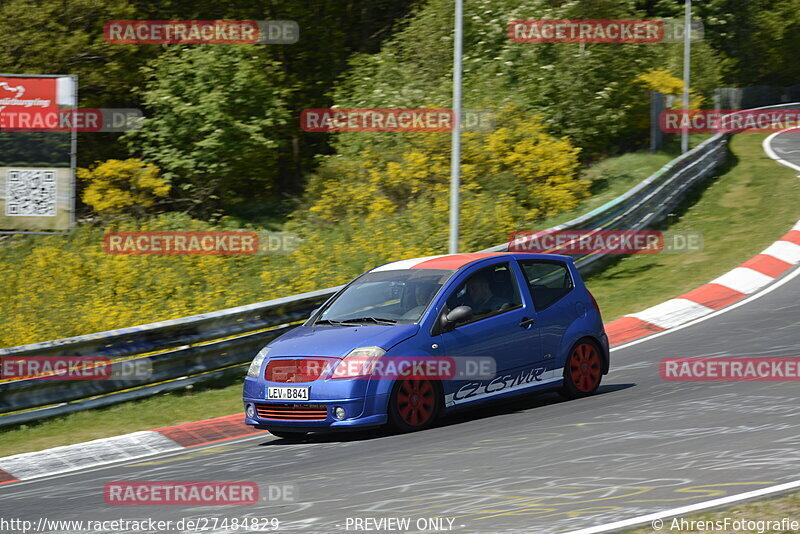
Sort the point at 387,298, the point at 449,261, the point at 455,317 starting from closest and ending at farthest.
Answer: the point at 455,317 → the point at 387,298 → the point at 449,261

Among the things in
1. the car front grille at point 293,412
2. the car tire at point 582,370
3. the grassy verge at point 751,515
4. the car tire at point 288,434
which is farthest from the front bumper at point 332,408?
the grassy verge at point 751,515

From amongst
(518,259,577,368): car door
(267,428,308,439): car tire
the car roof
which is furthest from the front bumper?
(518,259,577,368): car door

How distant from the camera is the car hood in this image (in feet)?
29.1

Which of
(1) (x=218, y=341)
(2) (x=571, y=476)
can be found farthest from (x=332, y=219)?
(2) (x=571, y=476)

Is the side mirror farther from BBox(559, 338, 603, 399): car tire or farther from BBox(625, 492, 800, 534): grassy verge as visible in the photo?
BBox(625, 492, 800, 534): grassy verge

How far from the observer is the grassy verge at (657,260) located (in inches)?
434

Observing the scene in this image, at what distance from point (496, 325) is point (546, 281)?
918 mm

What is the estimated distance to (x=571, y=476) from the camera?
671cm

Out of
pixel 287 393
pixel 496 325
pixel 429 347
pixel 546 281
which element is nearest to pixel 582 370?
pixel 546 281

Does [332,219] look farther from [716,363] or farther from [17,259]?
[716,363]

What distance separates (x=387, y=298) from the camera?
9703 mm

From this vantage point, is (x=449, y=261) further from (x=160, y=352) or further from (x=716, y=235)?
(x=716, y=235)

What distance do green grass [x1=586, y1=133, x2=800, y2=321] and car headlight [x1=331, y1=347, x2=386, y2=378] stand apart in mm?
7008

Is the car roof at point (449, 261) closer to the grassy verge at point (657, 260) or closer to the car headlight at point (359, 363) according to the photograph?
the car headlight at point (359, 363)
